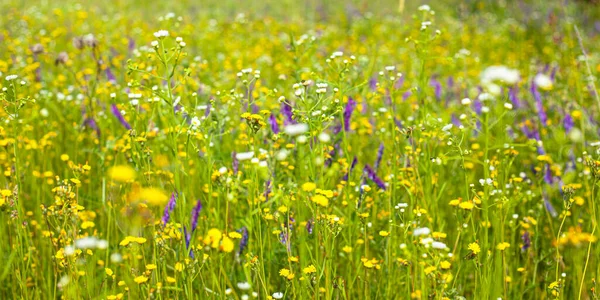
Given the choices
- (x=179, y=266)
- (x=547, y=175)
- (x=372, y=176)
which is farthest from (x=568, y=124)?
(x=179, y=266)

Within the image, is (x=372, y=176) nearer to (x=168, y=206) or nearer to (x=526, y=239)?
(x=526, y=239)

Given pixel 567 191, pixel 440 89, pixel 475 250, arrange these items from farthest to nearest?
pixel 440 89
pixel 567 191
pixel 475 250

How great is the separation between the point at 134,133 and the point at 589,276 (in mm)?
1733

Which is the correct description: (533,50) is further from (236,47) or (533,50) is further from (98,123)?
(98,123)

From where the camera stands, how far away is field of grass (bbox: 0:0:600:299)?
187 cm

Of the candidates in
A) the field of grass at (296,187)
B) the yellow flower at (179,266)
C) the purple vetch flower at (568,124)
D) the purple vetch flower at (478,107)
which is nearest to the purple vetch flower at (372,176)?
the field of grass at (296,187)

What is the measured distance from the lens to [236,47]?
6555 millimetres

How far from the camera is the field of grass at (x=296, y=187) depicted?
1867mm

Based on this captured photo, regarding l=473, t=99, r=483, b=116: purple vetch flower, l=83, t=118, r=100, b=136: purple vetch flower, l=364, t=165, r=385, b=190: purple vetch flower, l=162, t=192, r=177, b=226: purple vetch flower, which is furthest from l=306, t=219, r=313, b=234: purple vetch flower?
l=473, t=99, r=483, b=116: purple vetch flower

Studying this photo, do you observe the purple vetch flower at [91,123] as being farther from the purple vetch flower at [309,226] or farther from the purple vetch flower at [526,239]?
the purple vetch flower at [526,239]

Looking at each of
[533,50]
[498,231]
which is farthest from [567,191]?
[533,50]

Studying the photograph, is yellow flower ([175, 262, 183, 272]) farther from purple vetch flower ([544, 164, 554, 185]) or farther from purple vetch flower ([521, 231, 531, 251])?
purple vetch flower ([544, 164, 554, 185])

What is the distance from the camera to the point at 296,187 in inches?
75.0

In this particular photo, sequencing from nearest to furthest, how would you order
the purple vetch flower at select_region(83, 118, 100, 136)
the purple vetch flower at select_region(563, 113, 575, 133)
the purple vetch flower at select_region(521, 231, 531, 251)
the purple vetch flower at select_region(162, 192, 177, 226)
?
the purple vetch flower at select_region(162, 192, 177, 226) → the purple vetch flower at select_region(521, 231, 531, 251) → the purple vetch flower at select_region(83, 118, 100, 136) → the purple vetch flower at select_region(563, 113, 575, 133)
